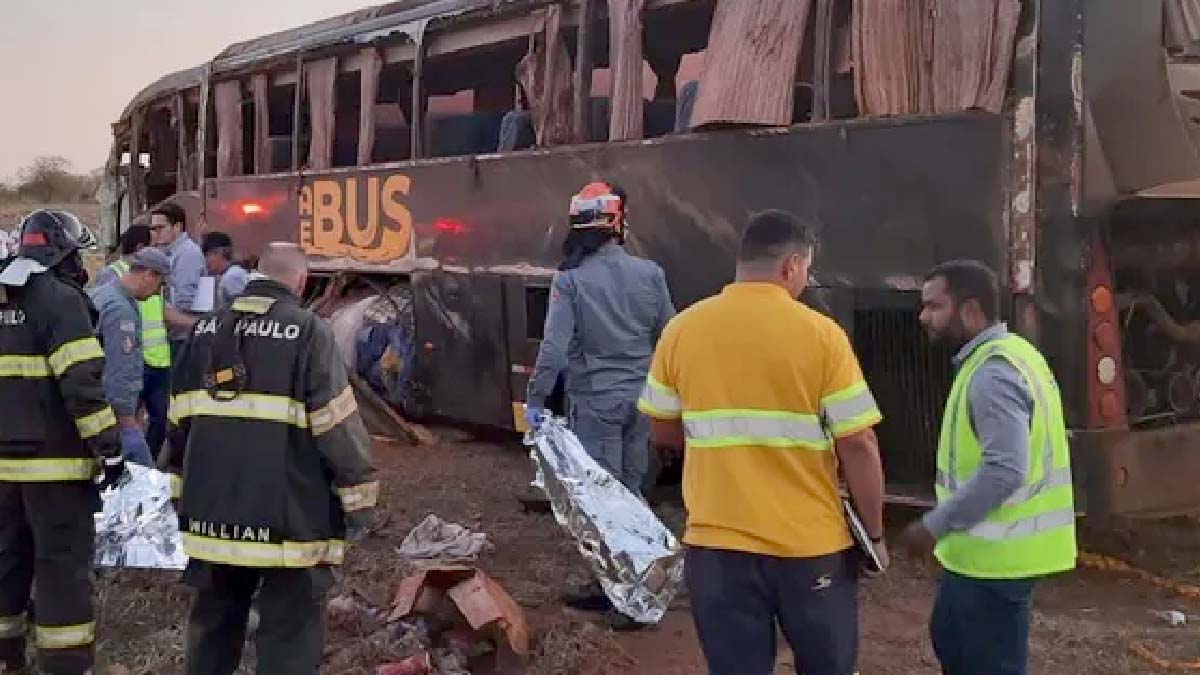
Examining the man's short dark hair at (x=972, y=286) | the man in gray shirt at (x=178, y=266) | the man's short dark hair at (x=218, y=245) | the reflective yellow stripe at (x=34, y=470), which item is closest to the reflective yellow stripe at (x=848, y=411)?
the man's short dark hair at (x=972, y=286)

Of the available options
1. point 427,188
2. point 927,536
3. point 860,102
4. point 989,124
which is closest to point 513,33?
point 427,188

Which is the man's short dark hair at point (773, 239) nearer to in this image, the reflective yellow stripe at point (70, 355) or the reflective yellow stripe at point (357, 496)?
the reflective yellow stripe at point (357, 496)

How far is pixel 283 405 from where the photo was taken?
394 cm

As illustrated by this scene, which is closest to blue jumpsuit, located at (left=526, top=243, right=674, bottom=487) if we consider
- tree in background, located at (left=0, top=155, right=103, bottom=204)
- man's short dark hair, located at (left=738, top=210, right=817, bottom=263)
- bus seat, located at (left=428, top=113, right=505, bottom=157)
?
man's short dark hair, located at (left=738, top=210, right=817, bottom=263)

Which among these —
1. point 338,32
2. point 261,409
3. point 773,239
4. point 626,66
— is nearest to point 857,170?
point 626,66

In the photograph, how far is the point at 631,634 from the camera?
536cm

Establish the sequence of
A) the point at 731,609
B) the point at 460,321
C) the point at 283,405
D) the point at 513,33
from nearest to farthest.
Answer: the point at 731,609
the point at 283,405
the point at 513,33
the point at 460,321

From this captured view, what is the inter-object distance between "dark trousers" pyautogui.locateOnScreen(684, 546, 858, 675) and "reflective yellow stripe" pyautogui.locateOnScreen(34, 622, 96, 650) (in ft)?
8.53

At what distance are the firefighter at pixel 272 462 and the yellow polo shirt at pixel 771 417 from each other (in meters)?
1.17

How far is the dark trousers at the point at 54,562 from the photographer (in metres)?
4.84

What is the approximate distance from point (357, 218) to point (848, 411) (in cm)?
715

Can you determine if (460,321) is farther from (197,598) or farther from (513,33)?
(197,598)

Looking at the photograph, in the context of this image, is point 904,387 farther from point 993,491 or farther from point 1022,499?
point 993,491

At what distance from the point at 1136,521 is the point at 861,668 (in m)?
2.60
